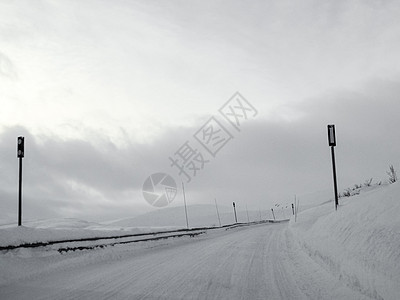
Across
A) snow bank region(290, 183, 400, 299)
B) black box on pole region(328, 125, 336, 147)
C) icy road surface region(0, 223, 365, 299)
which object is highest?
black box on pole region(328, 125, 336, 147)

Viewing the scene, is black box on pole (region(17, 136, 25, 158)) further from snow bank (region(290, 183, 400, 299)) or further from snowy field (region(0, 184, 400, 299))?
snow bank (region(290, 183, 400, 299))

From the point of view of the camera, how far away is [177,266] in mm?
11984

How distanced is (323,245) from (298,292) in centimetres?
534

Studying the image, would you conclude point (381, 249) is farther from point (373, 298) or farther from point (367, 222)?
point (367, 222)

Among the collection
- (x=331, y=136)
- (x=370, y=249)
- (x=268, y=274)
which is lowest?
(x=268, y=274)

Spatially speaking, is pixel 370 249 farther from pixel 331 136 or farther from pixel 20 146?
pixel 20 146

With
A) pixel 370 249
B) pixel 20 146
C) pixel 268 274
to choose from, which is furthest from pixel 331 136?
pixel 20 146

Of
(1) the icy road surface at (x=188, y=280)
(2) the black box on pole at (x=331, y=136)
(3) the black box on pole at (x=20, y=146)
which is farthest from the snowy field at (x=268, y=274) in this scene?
(3) the black box on pole at (x=20, y=146)

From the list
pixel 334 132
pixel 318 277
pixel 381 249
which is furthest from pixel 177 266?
pixel 334 132

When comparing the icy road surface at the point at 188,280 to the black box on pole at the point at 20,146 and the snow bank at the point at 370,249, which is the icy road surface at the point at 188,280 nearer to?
the snow bank at the point at 370,249

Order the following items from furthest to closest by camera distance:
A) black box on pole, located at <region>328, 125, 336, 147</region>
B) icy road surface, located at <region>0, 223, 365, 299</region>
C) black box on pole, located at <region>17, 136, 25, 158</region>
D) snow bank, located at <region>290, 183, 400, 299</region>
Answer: black box on pole, located at <region>17, 136, 25, 158</region>
black box on pole, located at <region>328, 125, 336, 147</region>
icy road surface, located at <region>0, 223, 365, 299</region>
snow bank, located at <region>290, 183, 400, 299</region>

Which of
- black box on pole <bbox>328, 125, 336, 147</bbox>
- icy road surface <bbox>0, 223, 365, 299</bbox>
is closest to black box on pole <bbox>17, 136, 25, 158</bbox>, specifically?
icy road surface <bbox>0, 223, 365, 299</bbox>

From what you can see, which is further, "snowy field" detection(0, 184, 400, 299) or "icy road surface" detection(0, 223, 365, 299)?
"icy road surface" detection(0, 223, 365, 299)

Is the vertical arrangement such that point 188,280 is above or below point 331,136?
below
